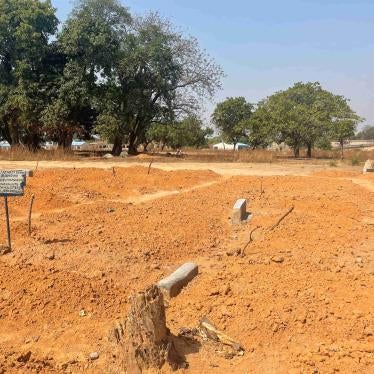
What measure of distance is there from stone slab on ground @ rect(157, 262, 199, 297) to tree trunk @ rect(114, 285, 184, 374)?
48.0 inches

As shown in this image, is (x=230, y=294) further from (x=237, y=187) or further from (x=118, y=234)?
(x=237, y=187)

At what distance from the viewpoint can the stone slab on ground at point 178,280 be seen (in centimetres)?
500

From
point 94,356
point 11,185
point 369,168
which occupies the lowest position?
point 94,356

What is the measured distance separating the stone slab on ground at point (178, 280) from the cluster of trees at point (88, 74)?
784 inches

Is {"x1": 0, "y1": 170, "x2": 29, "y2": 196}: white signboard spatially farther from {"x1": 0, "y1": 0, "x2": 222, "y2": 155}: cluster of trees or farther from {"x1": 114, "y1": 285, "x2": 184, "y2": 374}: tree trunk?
{"x1": 0, "y1": 0, "x2": 222, "y2": 155}: cluster of trees

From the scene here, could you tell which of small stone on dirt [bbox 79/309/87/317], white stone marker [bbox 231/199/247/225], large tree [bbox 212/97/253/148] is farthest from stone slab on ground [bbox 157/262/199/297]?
large tree [bbox 212/97/253/148]

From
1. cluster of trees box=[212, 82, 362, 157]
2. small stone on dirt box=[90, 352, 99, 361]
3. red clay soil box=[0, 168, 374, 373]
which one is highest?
cluster of trees box=[212, 82, 362, 157]

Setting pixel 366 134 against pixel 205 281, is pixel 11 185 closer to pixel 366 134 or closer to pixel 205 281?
pixel 205 281

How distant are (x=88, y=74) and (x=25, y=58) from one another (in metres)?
3.43

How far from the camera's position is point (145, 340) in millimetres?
3645

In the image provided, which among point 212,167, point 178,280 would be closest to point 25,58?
point 212,167

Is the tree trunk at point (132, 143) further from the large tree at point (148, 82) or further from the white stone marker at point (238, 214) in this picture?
the white stone marker at point (238, 214)

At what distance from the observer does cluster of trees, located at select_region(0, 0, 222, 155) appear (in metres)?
24.4

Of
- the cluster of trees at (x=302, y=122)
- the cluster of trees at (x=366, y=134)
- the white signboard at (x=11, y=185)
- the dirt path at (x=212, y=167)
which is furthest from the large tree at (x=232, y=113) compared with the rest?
the cluster of trees at (x=366, y=134)
